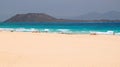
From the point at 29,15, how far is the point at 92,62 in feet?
398

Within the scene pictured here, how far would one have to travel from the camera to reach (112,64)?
812 cm

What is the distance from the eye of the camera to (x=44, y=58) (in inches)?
362

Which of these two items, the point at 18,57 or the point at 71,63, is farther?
the point at 18,57

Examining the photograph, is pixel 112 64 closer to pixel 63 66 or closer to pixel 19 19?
pixel 63 66

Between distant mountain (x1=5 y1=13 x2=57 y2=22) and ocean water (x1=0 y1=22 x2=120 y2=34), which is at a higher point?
distant mountain (x1=5 y1=13 x2=57 y2=22)

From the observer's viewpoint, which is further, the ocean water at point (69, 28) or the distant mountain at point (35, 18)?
the distant mountain at point (35, 18)

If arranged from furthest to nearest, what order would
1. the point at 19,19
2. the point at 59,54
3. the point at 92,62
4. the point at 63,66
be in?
the point at 19,19 → the point at 59,54 → the point at 92,62 → the point at 63,66

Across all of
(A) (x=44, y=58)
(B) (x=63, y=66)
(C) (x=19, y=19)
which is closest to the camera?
(B) (x=63, y=66)

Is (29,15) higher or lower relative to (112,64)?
higher

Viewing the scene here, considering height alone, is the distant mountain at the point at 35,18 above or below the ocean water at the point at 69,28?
above

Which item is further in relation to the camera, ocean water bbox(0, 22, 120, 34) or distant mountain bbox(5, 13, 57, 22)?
distant mountain bbox(5, 13, 57, 22)

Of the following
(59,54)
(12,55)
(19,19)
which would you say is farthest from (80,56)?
(19,19)

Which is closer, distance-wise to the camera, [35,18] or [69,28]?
[69,28]

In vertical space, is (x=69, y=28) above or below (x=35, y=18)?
below
